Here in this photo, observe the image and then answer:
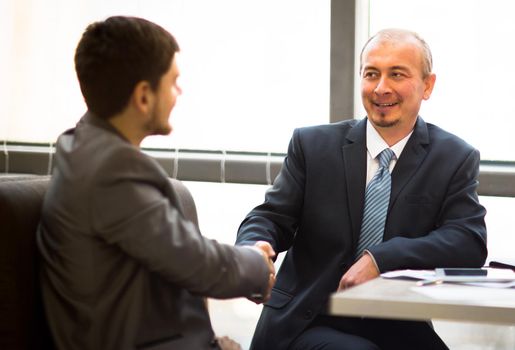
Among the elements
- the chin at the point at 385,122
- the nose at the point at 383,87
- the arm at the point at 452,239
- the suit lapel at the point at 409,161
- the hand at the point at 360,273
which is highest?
the nose at the point at 383,87

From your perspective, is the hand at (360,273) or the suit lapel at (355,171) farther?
the suit lapel at (355,171)

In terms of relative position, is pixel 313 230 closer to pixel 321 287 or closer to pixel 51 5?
pixel 321 287

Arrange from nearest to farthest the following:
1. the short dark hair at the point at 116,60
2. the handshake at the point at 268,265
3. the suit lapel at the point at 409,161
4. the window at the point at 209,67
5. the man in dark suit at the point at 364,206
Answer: the short dark hair at the point at 116,60 < the handshake at the point at 268,265 < the man in dark suit at the point at 364,206 < the suit lapel at the point at 409,161 < the window at the point at 209,67

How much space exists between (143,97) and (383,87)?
1.08 metres

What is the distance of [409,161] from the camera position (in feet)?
8.96

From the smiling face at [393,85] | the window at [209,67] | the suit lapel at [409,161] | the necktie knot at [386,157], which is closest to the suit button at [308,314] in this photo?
the suit lapel at [409,161]

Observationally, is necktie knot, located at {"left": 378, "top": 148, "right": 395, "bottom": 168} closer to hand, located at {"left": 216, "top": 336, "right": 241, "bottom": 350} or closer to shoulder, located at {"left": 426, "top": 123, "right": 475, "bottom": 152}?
shoulder, located at {"left": 426, "top": 123, "right": 475, "bottom": 152}

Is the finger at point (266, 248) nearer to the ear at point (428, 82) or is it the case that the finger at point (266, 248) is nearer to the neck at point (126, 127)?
the neck at point (126, 127)

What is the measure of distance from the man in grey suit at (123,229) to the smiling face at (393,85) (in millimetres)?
989

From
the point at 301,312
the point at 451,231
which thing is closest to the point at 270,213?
the point at 301,312

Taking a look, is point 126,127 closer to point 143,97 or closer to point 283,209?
point 143,97

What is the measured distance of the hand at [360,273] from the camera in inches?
96.0

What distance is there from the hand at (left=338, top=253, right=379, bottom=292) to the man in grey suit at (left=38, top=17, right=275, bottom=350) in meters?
0.55

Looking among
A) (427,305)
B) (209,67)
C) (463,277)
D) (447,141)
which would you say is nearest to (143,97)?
(427,305)
